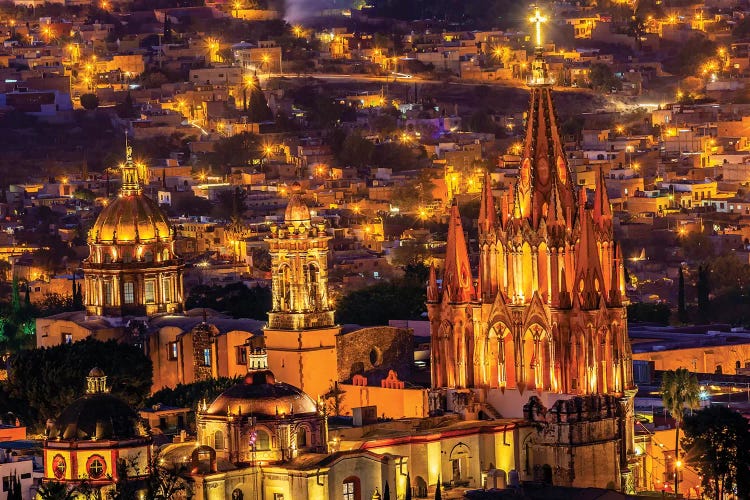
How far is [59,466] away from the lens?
96.6m

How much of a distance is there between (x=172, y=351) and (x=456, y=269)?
24.9 meters

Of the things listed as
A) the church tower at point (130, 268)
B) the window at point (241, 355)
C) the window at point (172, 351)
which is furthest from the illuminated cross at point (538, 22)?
the church tower at point (130, 268)

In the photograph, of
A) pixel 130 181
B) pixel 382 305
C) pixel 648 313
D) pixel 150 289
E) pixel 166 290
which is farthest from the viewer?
pixel 648 313

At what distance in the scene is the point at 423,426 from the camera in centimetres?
10162

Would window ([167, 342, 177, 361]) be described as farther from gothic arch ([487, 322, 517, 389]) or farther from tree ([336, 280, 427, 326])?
gothic arch ([487, 322, 517, 389])

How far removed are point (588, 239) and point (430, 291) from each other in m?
5.38

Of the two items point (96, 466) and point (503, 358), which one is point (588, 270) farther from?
point (96, 466)

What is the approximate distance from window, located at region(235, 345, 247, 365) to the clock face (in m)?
26.7

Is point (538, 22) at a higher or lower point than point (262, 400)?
higher

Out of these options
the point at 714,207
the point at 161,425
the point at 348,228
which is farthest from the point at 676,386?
the point at 714,207

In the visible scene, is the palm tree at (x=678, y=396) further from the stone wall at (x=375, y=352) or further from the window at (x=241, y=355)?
the window at (x=241, y=355)

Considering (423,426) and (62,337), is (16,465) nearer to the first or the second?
(423,426)

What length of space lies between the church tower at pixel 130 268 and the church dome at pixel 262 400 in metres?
37.1

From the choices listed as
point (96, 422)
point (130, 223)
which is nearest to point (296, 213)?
point (130, 223)
